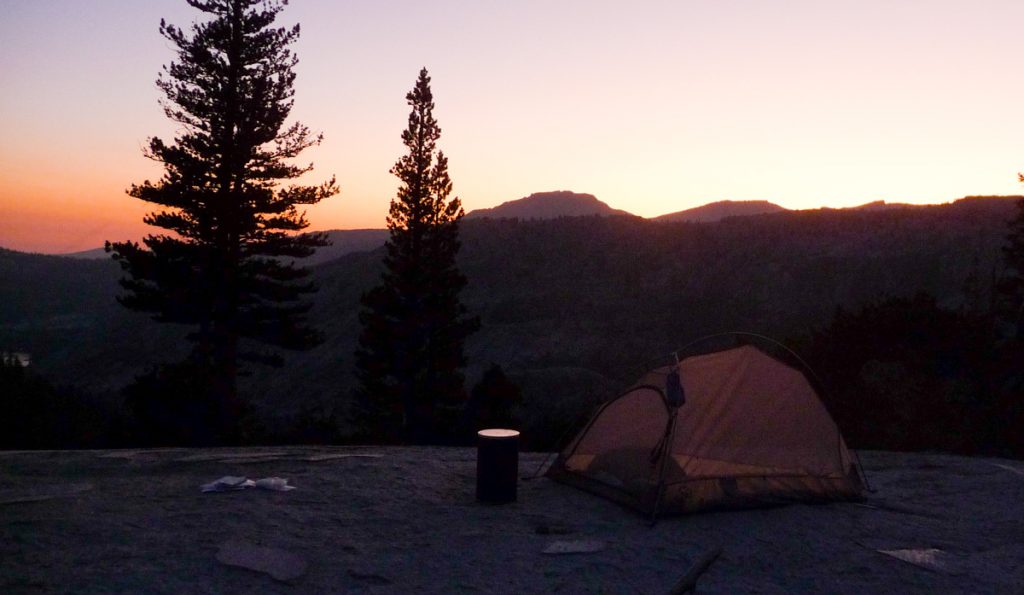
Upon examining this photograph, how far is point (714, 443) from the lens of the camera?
8.37 metres

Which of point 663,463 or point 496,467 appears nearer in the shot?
point 663,463

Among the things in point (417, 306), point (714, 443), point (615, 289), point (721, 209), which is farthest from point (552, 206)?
point (714, 443)

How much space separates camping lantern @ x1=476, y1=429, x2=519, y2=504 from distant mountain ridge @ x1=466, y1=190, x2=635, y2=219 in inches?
5858

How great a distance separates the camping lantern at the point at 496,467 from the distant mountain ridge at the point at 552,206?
149 metres

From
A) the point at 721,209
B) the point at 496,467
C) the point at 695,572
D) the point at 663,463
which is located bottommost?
the point at 695,572

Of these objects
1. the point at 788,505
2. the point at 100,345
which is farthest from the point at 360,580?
the point at 100,345

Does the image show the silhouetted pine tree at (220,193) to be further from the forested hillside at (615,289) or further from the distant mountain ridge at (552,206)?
the distant mountain ridge at (552,206)

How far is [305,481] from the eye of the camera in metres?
8.88

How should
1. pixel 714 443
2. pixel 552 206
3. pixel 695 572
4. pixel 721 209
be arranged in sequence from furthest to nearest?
pixel 552 206 → pixel 721 209 → pixel 714 443 → pixel 695 572

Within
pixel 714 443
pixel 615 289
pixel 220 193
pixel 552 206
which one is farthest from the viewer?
pixel 552 206

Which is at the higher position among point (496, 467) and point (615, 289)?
point (615, 289)

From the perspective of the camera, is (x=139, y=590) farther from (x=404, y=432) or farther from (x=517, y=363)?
(x=517, y=363)

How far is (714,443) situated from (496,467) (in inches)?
90.7

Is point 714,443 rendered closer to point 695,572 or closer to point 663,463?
point 663,463
